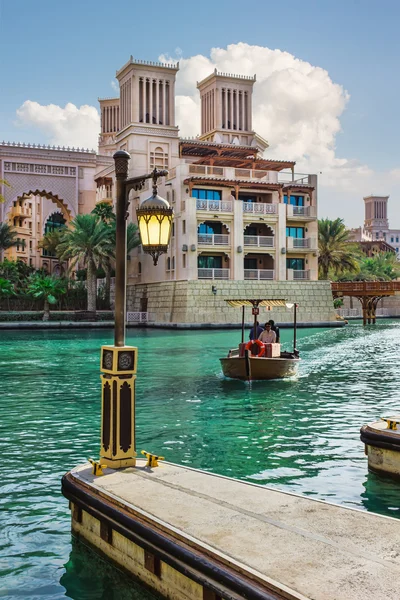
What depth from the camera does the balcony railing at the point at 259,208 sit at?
52281mm

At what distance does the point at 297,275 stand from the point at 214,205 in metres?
9.09

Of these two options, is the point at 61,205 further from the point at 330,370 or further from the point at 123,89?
the point at 330,370

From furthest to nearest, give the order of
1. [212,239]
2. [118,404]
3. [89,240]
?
[212,239], [89,240], [118,404]

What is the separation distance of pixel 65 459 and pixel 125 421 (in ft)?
11.2

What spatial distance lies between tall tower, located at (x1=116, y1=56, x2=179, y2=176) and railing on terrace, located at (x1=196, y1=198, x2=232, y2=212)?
8.47 metres

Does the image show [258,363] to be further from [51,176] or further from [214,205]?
[51,176]

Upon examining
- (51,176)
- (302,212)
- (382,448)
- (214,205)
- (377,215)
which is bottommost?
(382,448)

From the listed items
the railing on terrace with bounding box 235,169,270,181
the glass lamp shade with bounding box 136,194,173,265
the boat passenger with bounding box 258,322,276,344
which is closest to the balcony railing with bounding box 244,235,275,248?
the railing on terrace with bounding box 235,169,270,181

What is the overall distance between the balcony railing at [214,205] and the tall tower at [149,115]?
8.47m

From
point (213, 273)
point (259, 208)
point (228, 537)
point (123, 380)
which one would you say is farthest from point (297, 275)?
point (228, 537)

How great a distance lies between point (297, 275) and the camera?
54.7 metres

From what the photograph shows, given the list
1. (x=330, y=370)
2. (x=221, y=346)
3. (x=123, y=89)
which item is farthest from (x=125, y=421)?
(x=123, y=89)

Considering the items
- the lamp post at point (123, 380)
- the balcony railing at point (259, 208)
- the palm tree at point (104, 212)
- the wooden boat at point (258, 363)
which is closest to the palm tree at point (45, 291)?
the palm tree at point (104, 212)

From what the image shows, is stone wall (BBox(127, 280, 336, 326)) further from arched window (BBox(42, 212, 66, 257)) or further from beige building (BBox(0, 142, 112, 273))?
arched window (BBox(42, 212, 66, 257))
